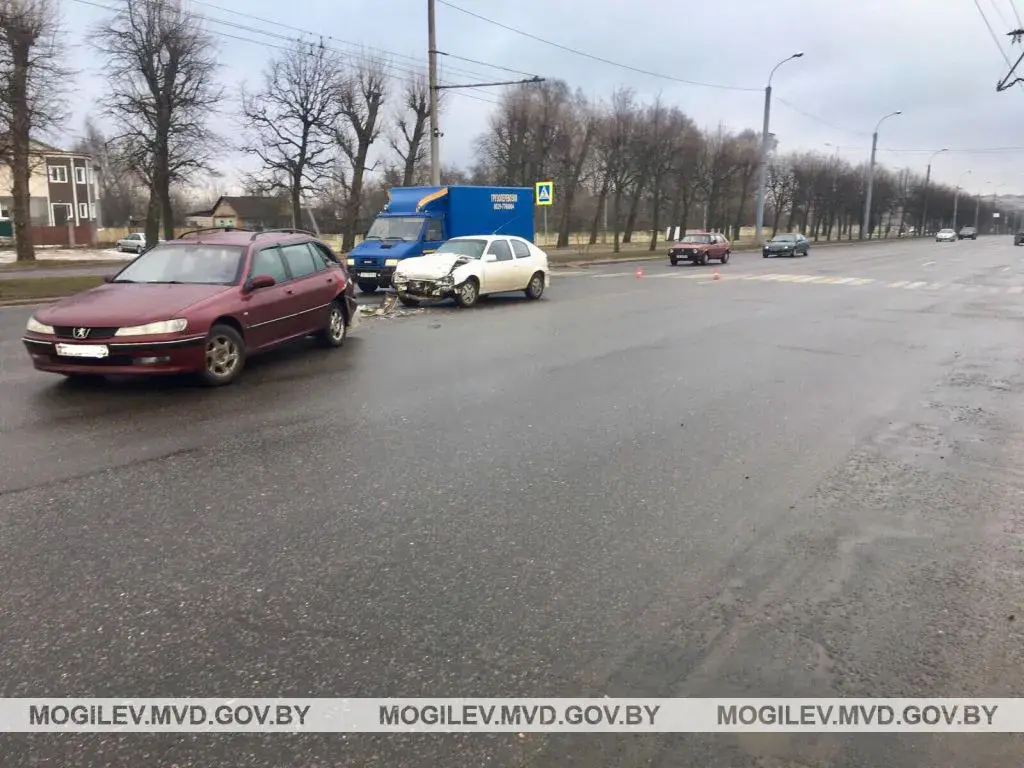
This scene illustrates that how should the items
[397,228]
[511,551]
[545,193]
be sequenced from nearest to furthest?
[511,551] < [397,228] < [545,193]

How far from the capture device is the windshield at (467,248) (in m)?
16.9

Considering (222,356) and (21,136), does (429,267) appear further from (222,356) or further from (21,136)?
(21,136)

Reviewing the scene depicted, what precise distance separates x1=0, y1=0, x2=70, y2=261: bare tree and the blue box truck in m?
8.52

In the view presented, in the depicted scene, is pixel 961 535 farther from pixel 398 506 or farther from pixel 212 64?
pixel 212 64

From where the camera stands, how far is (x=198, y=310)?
769cm

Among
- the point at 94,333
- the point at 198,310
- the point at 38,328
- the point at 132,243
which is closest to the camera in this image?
the point at 94,333

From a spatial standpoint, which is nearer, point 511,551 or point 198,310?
point 511,551

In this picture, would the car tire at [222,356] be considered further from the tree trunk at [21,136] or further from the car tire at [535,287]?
the tree trunk at [21,136]

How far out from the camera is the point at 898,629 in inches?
131

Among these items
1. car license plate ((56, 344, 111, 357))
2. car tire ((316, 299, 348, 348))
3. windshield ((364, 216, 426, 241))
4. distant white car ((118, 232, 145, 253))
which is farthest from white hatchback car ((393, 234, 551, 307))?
distant white car ((118, 232, 145, 253))

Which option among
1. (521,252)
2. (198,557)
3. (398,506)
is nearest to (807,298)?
(521,252)

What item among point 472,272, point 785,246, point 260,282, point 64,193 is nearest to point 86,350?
point 260,282

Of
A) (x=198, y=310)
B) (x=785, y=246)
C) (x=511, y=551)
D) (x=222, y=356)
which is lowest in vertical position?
(x=511, y=551)

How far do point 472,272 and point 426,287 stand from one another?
1063mm
